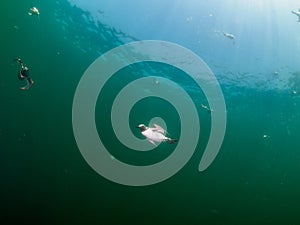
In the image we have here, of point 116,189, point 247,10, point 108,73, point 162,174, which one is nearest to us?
point 247,10

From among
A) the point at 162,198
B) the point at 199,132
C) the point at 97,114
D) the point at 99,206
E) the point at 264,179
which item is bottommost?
the point at 99,206

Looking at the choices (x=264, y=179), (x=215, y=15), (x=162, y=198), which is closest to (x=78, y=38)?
(x=215, y=15)

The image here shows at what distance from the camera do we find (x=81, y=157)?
28.1 meters

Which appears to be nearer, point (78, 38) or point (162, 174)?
point (78, 38)

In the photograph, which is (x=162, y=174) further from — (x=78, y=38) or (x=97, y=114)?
(x=78, y=38)

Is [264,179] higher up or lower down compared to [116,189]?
higher up

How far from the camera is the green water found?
17922mm

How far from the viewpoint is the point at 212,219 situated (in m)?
29.3

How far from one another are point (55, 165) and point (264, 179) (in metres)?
21.8

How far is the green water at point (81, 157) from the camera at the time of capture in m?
17.9

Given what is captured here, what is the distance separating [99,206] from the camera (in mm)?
24000

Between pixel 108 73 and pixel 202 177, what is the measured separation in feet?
77.6

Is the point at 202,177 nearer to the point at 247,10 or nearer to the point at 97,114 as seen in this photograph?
the point at 97,114

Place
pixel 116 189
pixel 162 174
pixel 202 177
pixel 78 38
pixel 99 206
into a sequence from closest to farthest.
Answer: pixel 78 38
pixel 99 206
pixel 116 189
pixel 162 174
pixel 202 177
